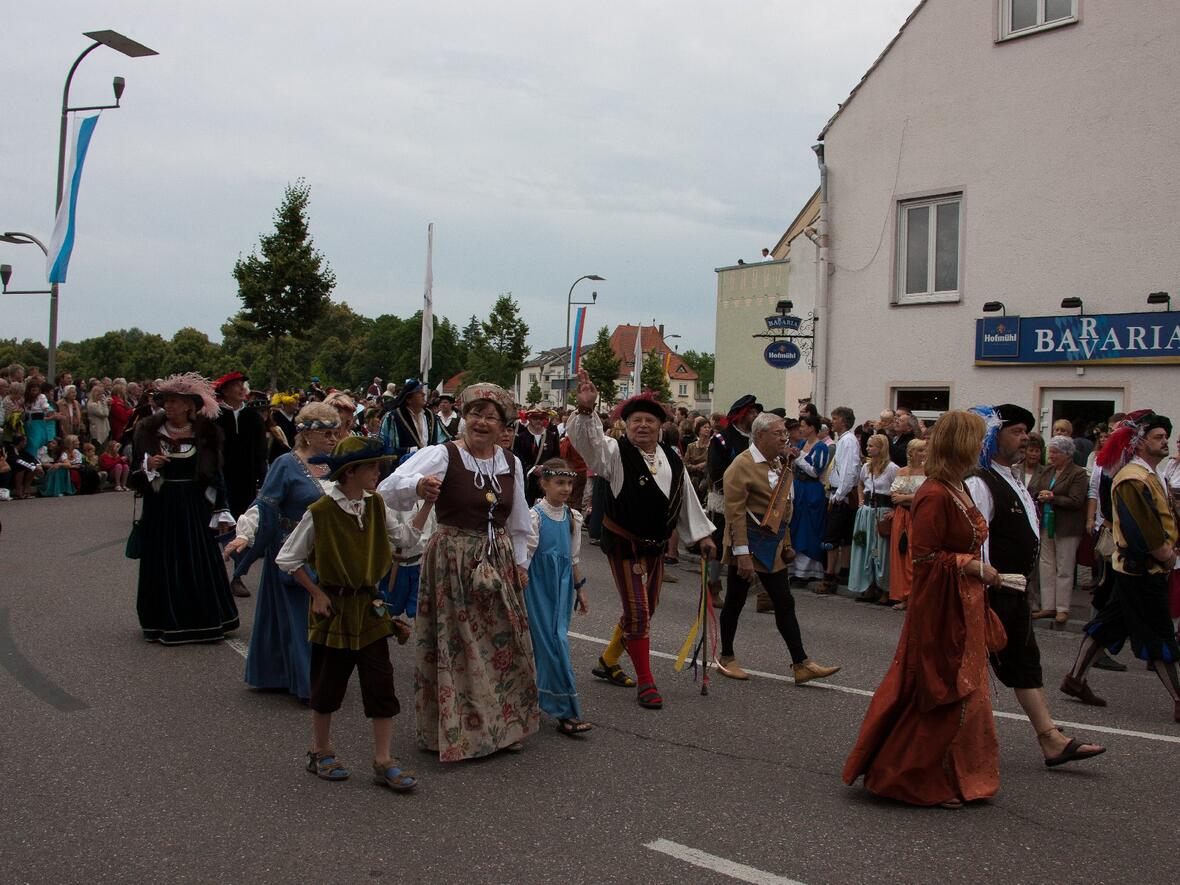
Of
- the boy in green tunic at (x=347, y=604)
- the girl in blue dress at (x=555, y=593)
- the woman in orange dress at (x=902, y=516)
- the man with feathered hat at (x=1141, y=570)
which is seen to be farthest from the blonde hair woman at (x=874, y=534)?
the boy in green tunic at (x=347, y=604)

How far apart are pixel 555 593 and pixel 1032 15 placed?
Result: 43.2 feet

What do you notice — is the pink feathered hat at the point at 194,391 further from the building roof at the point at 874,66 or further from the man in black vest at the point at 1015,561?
the building roof at the point at 874,66

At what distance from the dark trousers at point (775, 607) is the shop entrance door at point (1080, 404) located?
8.86 m

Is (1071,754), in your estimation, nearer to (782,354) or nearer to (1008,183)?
(1008,183)

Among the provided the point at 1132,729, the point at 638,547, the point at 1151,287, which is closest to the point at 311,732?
the point at 638,547

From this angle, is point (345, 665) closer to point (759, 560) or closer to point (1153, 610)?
point (759, 560)

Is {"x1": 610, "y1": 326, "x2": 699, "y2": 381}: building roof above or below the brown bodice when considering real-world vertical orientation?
above

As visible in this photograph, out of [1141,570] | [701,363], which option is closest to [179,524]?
[1141,570]

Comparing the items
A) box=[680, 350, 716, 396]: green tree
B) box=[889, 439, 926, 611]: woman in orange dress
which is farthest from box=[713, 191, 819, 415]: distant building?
box=[680, 350, 716, 396]: green tree

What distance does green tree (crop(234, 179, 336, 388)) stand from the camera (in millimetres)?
36875

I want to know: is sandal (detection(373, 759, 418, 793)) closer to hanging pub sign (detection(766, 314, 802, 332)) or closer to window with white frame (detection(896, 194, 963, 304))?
window with white frame (detection(896, 194, 963, 304))

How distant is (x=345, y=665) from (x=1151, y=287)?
41.9 feet

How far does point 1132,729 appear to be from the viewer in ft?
21.4

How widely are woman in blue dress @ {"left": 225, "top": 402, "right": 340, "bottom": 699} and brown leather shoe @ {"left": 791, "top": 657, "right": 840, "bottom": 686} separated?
10.6 ft
